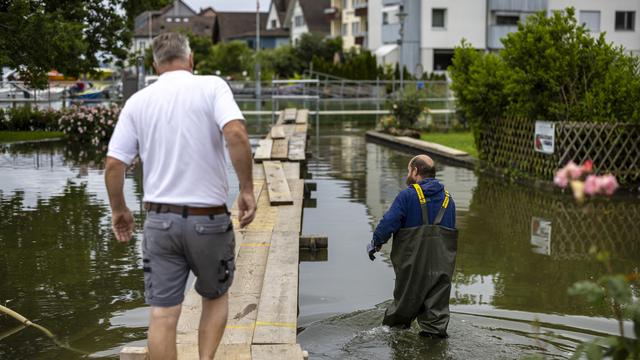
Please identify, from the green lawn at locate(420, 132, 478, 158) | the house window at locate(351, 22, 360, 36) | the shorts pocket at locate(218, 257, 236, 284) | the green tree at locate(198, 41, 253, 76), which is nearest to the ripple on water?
the shorts pocket at locate(218, 257, 236, 284)

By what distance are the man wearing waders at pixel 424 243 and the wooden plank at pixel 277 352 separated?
127cm

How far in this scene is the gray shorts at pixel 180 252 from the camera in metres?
4.96

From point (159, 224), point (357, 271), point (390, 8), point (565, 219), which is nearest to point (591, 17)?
point (390, 8)

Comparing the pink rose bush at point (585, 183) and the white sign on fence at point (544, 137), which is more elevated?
the pink rose bush at point (585, 183)

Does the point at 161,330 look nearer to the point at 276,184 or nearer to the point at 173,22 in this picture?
the point at 276,184

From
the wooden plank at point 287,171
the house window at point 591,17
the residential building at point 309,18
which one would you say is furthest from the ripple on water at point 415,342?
the residential building at point 309,18

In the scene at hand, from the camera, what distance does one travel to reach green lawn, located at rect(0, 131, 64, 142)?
25906mm

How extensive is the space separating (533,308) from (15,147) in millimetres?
18045

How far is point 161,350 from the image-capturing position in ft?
16.6

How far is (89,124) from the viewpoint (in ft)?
85.7

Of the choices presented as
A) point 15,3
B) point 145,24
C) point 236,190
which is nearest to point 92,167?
point 15,3

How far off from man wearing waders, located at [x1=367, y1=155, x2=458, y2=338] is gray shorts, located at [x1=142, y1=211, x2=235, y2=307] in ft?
6.87

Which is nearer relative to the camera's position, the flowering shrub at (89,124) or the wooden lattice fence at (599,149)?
the wooden lattice fence at (599,149)

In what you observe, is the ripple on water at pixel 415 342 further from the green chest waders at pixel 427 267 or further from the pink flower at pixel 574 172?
the pink flower at pixel 574 172
